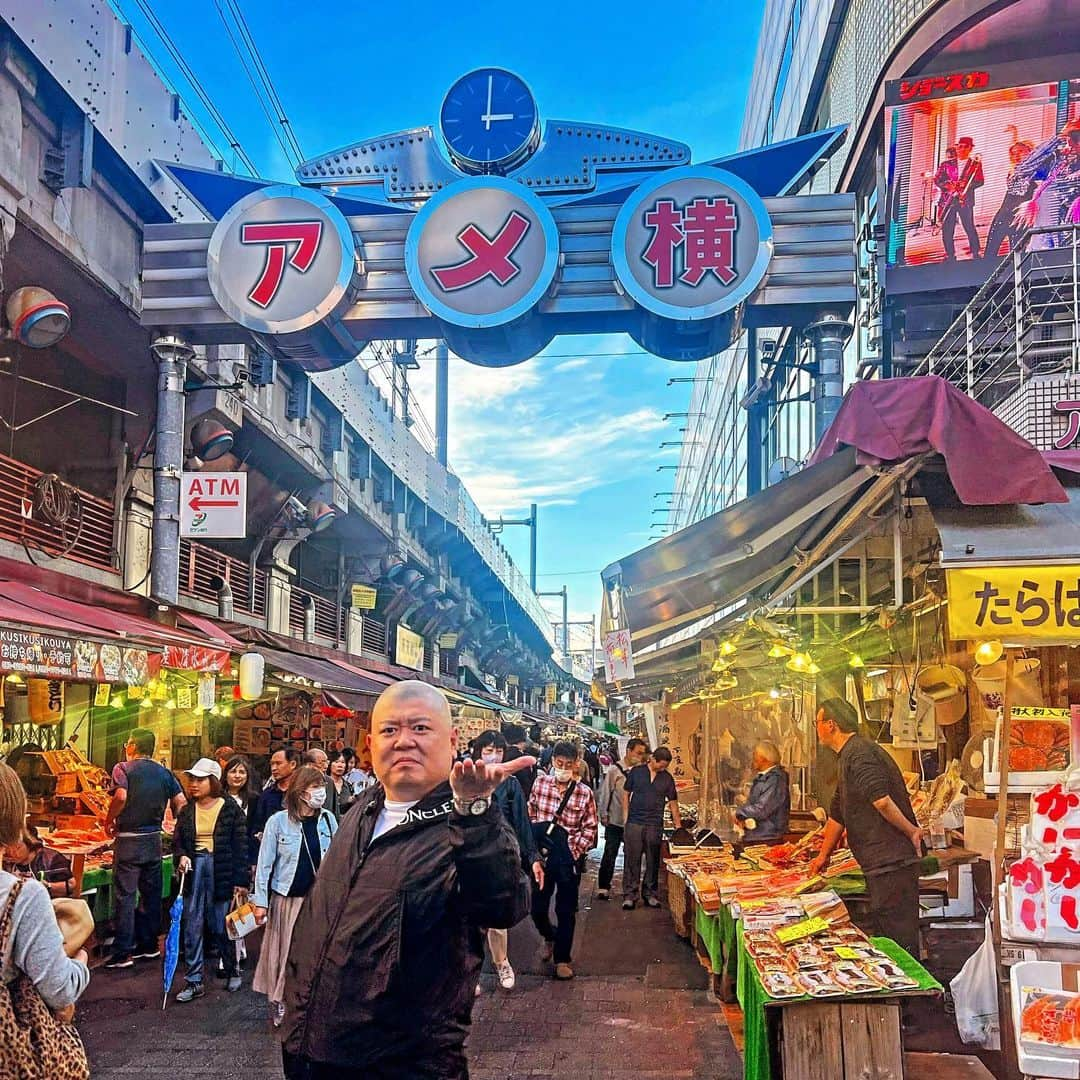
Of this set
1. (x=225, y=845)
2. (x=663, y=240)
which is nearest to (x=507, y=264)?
(x=663, y=240)

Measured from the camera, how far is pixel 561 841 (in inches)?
370

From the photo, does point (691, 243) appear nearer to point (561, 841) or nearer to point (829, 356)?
point (829, 356)

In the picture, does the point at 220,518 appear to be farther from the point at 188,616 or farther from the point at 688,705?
the point at 688,705

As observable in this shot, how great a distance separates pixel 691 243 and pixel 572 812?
738 centimetres

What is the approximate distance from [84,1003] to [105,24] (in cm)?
1047

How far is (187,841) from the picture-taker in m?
8.60

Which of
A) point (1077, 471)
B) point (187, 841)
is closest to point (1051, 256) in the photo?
point (1077, 471)

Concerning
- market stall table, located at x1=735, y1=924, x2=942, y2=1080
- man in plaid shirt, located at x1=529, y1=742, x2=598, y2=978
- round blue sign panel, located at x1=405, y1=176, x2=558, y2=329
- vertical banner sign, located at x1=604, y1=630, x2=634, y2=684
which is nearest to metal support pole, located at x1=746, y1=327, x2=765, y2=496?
round blue sign panel, located at x1=405, y1=176, x2=558, y2=329

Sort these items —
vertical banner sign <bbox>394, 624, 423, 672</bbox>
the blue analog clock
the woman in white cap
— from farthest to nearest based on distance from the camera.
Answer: vertical banner sign <bbox>394, 624, 423, 672</bbox> → the blue analog clock → the woman in white cap

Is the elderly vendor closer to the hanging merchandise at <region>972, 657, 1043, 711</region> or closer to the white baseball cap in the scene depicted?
the hanging merchandise at <region>972, 657, 1043, 711</region>

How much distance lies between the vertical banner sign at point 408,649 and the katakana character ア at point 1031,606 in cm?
2754

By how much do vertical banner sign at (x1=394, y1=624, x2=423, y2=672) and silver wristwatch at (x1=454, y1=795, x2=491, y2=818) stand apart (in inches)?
1142

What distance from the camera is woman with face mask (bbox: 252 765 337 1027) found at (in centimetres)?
690

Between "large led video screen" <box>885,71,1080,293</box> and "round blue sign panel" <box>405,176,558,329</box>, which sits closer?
"round blue sign panel" <box>405,176,558,329</box>
